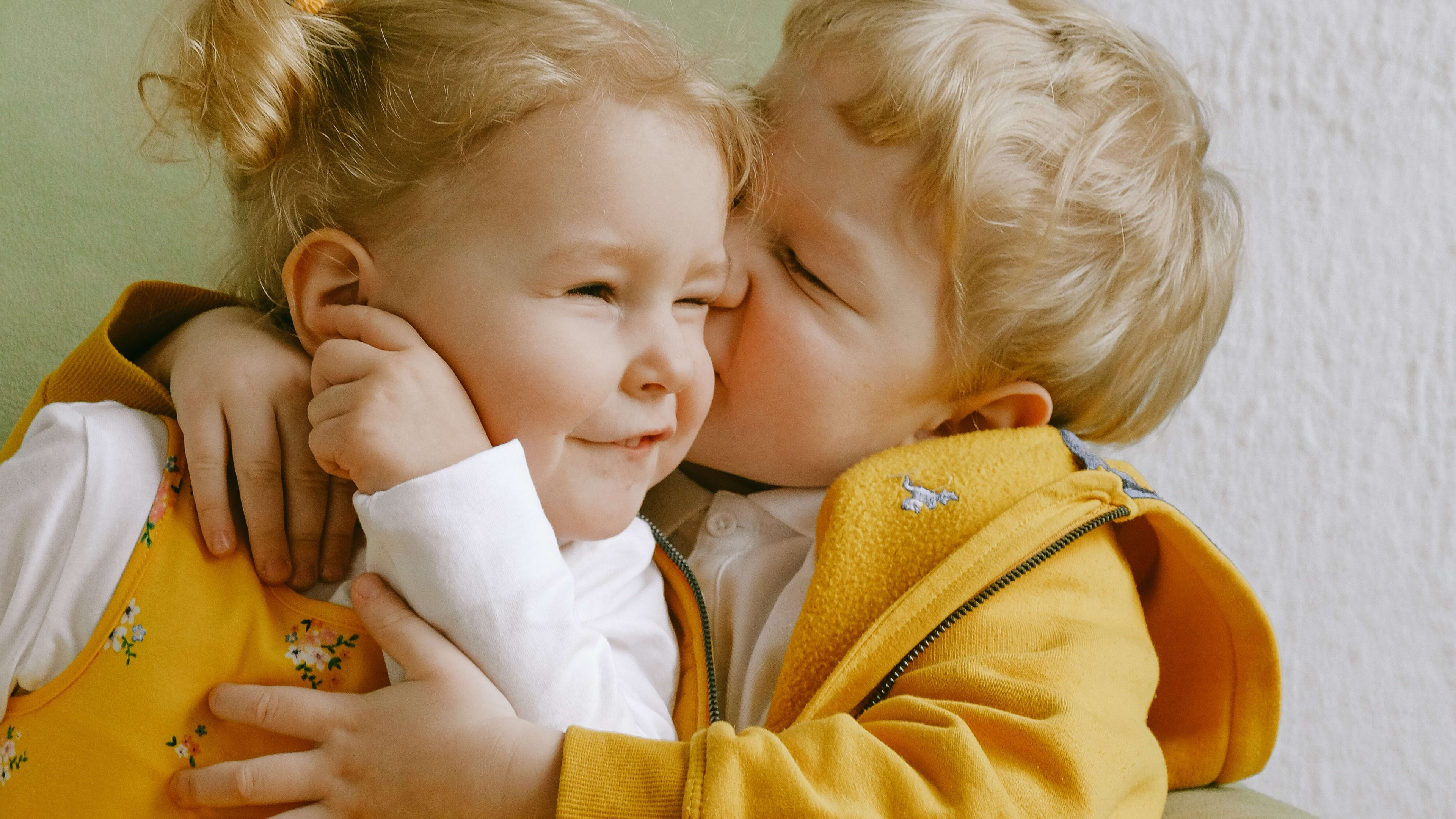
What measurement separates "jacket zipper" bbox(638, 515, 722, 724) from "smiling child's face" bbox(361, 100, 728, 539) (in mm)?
184

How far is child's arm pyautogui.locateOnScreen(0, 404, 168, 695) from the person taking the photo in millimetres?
704

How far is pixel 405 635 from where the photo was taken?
2.33ft

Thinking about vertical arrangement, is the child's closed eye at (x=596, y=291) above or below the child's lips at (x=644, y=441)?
above

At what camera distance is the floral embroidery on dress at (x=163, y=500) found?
2.38ft

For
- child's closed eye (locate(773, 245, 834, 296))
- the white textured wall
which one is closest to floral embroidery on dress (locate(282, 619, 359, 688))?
child's closed eye (locate(773, 245, 834, 296))

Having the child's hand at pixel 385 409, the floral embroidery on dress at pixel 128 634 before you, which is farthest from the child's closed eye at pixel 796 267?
the floral embroidery on dress at pixel 128 634

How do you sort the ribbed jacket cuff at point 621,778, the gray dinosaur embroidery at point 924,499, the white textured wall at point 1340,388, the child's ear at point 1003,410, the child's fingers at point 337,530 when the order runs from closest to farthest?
the ribbed jacket cuff at point 621,778
the child's fingers at point 337,530
the gray dinosaur embroidery at point 924,499
the child's ear at point 1003,410
the white textured wall at point 1340,388

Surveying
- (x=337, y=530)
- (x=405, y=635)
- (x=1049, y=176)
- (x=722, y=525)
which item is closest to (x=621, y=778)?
(x=405, y=635)

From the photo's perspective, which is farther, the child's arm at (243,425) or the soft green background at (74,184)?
the soft green background at (74,184)

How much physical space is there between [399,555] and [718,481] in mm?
451

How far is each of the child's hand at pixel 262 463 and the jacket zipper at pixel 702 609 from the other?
0.93 feet

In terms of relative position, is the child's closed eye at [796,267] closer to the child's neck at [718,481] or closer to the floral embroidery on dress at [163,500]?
the child's neck at [718,481]

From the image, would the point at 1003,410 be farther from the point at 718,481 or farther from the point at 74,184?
the point at 74,184

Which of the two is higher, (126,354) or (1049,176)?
(1049,176)
